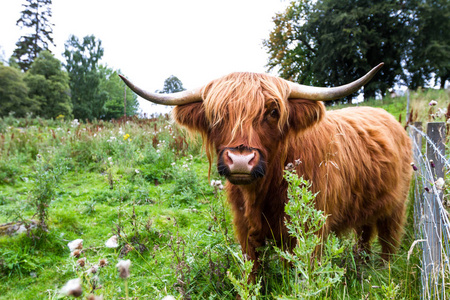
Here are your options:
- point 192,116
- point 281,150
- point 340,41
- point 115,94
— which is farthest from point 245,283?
point 115,94

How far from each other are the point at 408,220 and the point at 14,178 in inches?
265

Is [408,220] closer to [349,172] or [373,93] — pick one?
[349,172]

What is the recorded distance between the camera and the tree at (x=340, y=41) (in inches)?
957

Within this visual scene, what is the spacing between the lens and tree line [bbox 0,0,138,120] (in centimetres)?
2567

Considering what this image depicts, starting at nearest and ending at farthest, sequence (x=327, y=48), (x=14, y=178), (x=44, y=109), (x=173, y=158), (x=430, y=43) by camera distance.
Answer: (x=14, y=178) < (x=173, y=158) < (x=430, y=43) < (x=327, y=48) < (x=44, y=109)

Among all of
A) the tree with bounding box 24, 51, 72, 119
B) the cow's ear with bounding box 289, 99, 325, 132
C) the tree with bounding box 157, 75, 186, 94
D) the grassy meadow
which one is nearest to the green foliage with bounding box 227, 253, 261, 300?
the grassy meadow

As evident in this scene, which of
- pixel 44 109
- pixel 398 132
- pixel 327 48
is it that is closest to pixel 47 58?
pixel 44 109

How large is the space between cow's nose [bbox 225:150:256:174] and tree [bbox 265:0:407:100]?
83.4 ft

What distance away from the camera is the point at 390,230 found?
125 inches

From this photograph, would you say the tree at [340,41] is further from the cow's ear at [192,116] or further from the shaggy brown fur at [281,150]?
the cow's ear at [192,116]

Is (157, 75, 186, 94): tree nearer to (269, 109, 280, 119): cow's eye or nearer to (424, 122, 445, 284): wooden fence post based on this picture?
(269, 109, 280, 119): cow's eye

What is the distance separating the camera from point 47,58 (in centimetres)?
3041

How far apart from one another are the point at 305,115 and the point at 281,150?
0.32 m

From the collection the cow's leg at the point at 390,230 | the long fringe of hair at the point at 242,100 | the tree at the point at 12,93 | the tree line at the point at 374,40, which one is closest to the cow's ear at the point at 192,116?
the long fringe of hair at the point at 242,100
